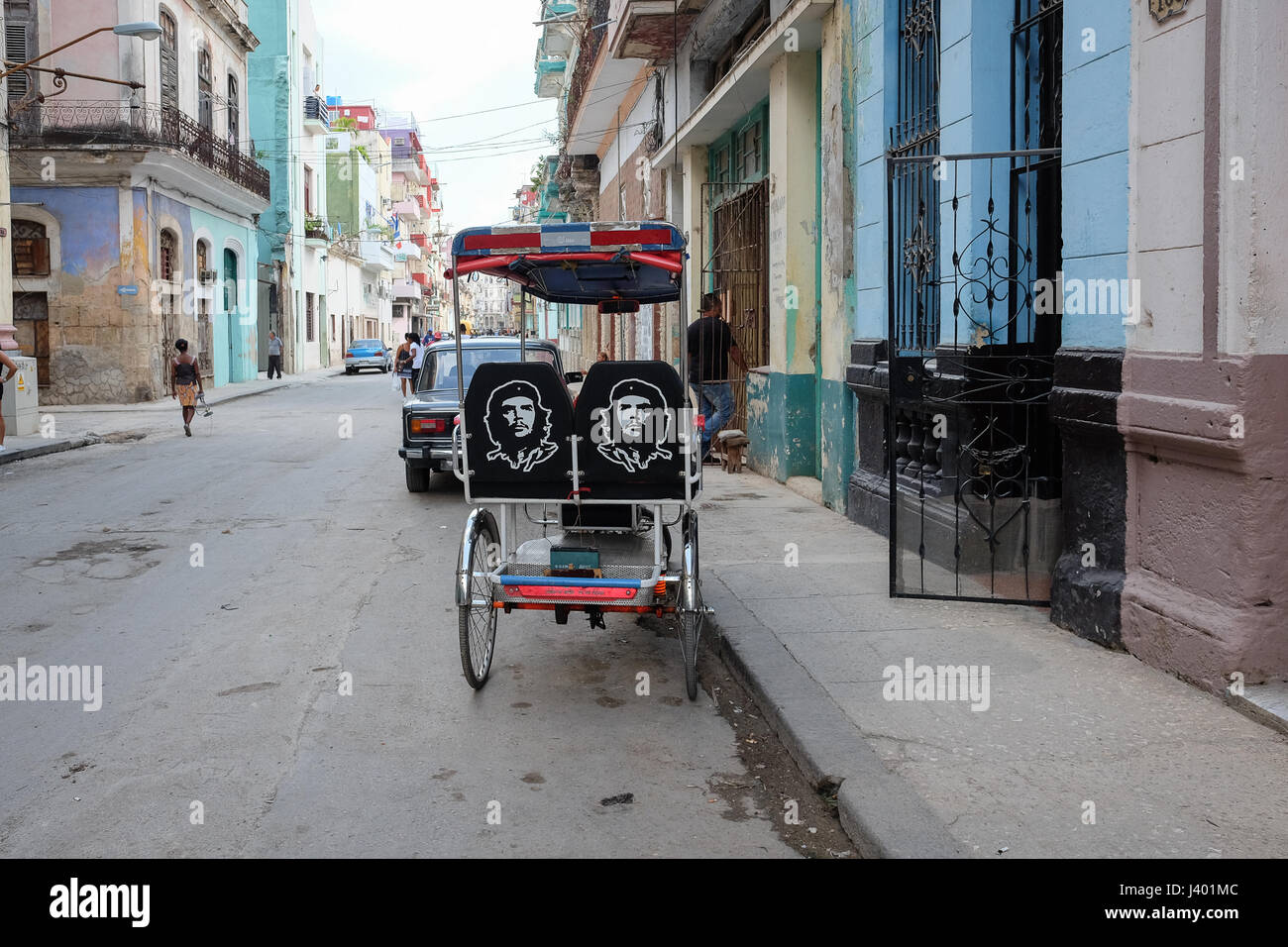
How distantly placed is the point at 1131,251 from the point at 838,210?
5138 mm

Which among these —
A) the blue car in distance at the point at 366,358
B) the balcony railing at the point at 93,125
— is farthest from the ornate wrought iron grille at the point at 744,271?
the blue car in distance at the point at 366,358

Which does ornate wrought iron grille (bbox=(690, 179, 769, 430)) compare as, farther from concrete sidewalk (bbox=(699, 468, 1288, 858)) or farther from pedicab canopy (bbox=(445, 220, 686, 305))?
concrete sidewalk (bbox=(699, 468, 1288, 858))

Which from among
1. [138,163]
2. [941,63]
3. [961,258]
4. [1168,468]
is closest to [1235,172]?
[1168,468]

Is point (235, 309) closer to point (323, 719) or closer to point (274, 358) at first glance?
point (274, 358)

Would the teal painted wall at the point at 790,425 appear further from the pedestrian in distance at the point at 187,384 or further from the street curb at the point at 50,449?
the pedestrian in distance at the point at 187,384

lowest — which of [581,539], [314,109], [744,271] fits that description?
[581,539]

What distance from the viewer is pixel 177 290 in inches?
1174

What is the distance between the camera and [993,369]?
7.36 m

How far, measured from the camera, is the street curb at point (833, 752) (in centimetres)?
374

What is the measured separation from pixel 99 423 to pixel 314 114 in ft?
97.0

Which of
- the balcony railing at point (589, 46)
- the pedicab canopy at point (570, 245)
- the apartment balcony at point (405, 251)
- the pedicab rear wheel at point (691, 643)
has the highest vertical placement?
the apartment balcony at point (405, 251)

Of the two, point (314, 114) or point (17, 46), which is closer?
point (17, 46)

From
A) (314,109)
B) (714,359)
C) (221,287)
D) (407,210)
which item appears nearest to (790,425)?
(714,359)
